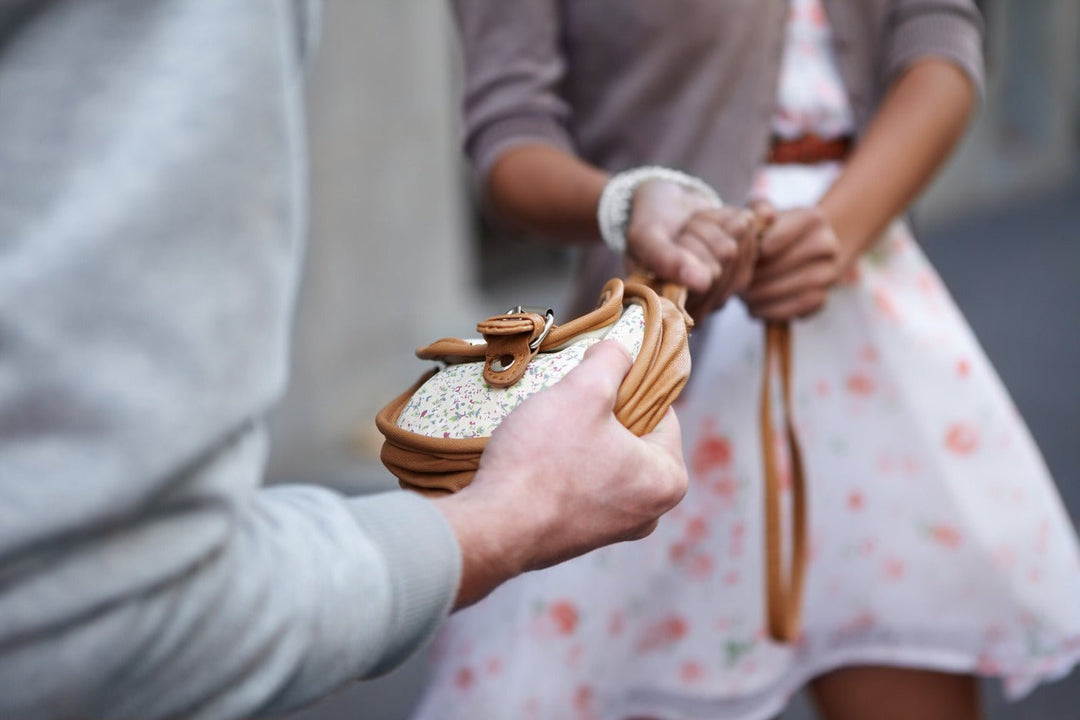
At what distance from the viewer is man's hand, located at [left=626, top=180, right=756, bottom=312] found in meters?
1.14

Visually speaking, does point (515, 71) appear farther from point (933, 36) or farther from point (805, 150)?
point (933, 36)

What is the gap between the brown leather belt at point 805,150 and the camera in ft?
4.83

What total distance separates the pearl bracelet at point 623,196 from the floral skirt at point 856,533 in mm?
209

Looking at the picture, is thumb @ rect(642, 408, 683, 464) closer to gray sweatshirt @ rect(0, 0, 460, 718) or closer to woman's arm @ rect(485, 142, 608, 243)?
gray sweatshirt @ rect(0, 0, 460, 718)

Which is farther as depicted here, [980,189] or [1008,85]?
[1008,85]

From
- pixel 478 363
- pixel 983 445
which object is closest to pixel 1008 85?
pixel 983 445

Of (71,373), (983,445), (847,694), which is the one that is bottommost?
(847,694)

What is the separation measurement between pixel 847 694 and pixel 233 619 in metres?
1.09

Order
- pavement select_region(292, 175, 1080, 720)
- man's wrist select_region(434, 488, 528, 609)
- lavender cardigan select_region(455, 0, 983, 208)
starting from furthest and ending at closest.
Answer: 1. pavement select_region(292, 175, 1080, 720)
2. lavender cardigan select_region(455, 0, 983, 208)
3. man's wrist select_region(434, 488, 528, 609)

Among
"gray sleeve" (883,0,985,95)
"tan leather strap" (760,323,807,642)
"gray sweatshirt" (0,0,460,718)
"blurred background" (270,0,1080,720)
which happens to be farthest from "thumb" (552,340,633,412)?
"blurred background" (270,0,1080,720)

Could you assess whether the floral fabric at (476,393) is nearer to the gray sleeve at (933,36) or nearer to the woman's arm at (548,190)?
the woman's arm at (548,190)

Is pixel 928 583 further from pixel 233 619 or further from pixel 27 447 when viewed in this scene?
pixel 27 447

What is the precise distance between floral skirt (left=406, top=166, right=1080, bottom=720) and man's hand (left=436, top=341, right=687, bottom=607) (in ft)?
2.12

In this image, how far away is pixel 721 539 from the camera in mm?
1445
